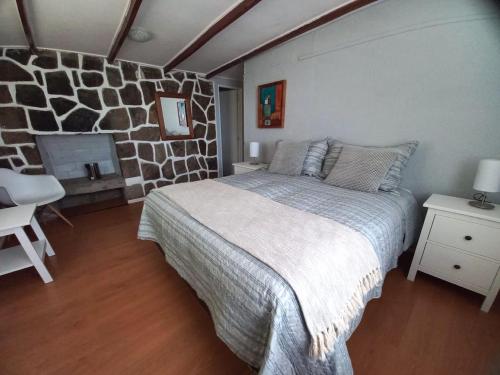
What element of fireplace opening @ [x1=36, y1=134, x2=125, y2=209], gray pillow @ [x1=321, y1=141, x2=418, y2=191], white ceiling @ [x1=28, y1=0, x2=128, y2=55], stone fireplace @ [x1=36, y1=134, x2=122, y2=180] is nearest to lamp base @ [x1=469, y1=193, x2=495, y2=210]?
gray pillow @ [x1=321, y1=141, x2=418, y2=191]

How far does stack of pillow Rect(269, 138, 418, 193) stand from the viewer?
1.68 meters

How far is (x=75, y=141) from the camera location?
3.10m

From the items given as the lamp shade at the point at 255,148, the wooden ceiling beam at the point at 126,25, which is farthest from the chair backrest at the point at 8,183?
the lamp shade at the point at 255,148

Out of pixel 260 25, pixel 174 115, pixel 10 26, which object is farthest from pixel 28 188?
pixel 260 25

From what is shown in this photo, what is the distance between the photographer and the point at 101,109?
2908 mm

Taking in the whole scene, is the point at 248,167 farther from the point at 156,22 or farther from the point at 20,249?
the point at 20,249

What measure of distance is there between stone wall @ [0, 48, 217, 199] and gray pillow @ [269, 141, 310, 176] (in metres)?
2.17

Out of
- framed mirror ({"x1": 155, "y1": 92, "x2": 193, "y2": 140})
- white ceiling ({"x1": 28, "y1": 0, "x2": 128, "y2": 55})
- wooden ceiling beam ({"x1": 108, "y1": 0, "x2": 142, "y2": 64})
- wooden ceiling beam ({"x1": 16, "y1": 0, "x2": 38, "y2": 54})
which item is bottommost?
framed mirror ({"x1": 155, "y1": 92, "x2": 193, "y2": 140})

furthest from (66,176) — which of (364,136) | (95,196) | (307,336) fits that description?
(364,136)

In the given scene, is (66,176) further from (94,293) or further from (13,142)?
(94,293)

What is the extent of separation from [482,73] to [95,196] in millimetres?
5009

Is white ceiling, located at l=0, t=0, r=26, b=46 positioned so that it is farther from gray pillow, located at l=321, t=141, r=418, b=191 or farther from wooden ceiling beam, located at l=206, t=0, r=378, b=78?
gray pillow, located at l=321, t=141, r=418, b=191

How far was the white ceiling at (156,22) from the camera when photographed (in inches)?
65.7

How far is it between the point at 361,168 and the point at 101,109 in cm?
357
